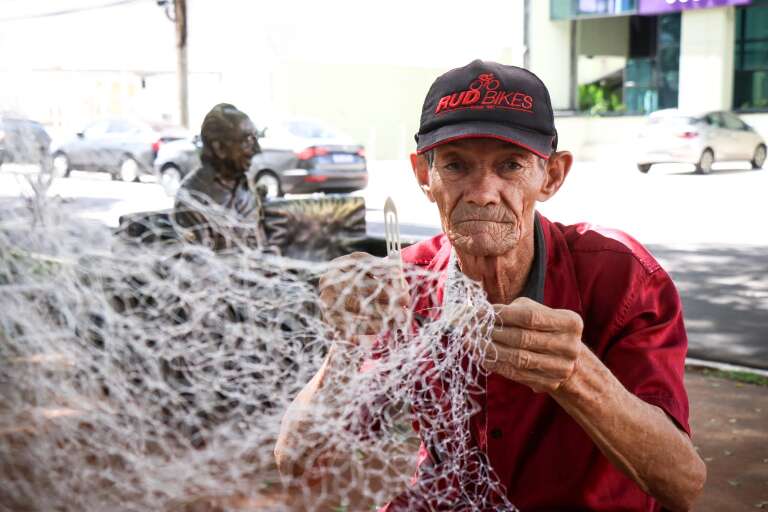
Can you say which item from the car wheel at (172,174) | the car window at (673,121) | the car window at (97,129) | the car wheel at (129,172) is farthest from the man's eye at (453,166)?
the car window at (673,121)

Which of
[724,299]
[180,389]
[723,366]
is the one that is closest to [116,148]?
[180,389]

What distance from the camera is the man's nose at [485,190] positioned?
1.89 meters

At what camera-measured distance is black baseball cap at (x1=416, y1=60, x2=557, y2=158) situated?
191cm

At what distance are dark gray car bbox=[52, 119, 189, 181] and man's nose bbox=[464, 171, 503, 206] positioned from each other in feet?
5.93

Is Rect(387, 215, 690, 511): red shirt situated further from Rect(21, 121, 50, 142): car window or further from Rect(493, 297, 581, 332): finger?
Rect(21, 121, 50, 142): car window

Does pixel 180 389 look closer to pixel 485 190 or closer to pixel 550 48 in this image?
pixel 485 190

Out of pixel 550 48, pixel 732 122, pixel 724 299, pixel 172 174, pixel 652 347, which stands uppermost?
pixel 550 48

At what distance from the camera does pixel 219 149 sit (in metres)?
5.21

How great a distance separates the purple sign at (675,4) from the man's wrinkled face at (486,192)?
25.6m

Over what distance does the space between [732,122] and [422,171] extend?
23.2 metres

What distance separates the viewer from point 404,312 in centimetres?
176

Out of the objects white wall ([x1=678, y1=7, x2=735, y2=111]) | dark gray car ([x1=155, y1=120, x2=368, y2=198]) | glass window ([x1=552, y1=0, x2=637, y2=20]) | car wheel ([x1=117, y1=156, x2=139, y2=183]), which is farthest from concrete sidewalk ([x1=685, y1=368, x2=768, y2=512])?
glass window ([x1=552, y1=0, x2=637, y2=20])

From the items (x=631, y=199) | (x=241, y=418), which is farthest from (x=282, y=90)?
(x=241, y=418)

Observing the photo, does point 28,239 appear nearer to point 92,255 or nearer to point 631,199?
point 92,255
